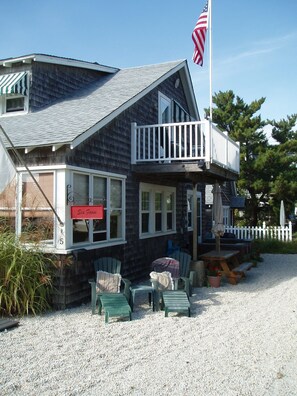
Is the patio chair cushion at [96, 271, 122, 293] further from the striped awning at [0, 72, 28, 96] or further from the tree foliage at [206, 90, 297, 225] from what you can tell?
the tree foliage at [206, 90, 297, 225]

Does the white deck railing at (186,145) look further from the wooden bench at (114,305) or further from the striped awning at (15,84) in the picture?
the wooden bench at (114,305)

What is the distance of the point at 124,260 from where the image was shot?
978 centimetres

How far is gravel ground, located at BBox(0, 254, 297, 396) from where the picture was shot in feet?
13.7

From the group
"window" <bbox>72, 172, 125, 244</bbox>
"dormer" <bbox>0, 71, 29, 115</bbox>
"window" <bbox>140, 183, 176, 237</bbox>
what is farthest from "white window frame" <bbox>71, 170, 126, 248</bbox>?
"dormer" <bbox>0, 71, 29, 115</bbox>

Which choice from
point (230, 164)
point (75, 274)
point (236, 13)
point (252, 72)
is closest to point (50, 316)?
point (75, 274)

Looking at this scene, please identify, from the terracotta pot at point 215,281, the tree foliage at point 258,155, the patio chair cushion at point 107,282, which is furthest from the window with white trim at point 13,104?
the tree foliage at point 258,155

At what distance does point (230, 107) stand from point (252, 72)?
17.1 m

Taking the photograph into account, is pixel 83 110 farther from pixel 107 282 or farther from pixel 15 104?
pixel 107 282

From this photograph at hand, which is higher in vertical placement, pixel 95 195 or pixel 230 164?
pixel 230 164

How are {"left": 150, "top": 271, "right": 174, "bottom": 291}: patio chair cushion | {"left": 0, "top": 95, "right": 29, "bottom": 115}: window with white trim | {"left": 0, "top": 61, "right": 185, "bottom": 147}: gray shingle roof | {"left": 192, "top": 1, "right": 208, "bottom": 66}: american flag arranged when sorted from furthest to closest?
{"left": 192, "top": 1, "right": 208, "bottom": 66}: american flag → {"left": 0, "top": 95, "right": 29, "bottom": 115}: window with white trim → {"left": 150, "top": 271, "right": 174, "bottom": 291}: patio chair cushion → {"left": 0, "top": 61, "right": 185, "bottom": 147}: gray shingle roof

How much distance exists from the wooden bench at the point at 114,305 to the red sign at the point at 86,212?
1509 mm

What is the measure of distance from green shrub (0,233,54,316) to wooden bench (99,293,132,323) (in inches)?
44.7

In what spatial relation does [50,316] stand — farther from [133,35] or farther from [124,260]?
[133,35]

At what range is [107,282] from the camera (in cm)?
761
